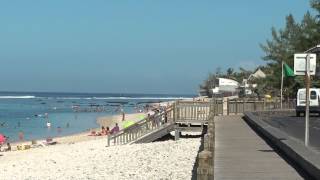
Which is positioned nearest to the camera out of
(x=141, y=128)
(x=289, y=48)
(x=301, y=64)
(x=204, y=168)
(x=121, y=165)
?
(x=204, y=168)

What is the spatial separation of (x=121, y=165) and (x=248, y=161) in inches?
367

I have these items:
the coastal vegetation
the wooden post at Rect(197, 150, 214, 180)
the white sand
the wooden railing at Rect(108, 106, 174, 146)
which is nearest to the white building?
the coastal vegetation

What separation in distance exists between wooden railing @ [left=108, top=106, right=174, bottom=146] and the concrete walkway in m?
12.0

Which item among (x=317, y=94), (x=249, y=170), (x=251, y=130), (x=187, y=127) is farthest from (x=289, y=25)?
(x=249, y=170)

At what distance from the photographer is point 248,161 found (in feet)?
50.4

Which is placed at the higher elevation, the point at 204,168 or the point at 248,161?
the point at 204,168

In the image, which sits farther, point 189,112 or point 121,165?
point 189,112

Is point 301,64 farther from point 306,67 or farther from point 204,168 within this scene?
point 204,168

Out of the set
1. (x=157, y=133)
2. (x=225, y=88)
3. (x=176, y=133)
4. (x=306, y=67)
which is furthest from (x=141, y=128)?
(x=225, y=88)

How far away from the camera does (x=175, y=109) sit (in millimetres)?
34750

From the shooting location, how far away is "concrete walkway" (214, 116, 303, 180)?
12.9m

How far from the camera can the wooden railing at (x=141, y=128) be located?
111 ft

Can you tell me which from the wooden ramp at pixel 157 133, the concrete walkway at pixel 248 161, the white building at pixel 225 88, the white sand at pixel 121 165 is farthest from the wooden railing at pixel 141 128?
the white building at pixel 225 88

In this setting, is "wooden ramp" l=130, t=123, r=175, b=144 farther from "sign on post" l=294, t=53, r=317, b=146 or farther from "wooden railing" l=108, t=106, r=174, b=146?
"sign on post" l=294, t=53, r=317, b=146
